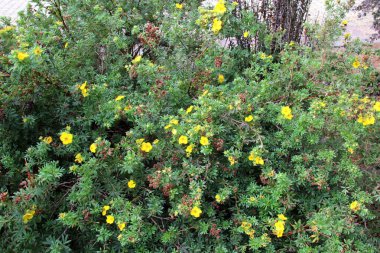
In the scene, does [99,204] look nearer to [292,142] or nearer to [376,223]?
[292,142]

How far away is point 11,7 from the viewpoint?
617 cm

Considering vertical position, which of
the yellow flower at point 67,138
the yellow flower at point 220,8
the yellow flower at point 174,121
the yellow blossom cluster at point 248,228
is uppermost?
the yellow flower at point 220,8

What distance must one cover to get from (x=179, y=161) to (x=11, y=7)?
5.57 metres

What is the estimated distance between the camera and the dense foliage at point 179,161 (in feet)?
A: 6.14

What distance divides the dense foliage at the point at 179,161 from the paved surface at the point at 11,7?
12.9 ft

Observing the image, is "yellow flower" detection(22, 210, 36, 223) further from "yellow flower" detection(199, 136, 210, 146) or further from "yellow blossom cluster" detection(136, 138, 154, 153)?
"yellow flower" detection(199, 136, 210, 146)

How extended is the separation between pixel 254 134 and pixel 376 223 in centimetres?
94

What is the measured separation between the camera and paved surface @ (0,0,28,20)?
5.93m

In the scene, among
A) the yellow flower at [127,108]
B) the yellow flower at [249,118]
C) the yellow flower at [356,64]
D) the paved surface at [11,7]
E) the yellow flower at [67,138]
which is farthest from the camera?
the paved surface at [11,7]

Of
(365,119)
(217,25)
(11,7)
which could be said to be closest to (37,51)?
(217,25)

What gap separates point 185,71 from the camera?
2.63 metres

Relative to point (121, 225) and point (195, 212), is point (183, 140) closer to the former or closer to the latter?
point (195, 212)

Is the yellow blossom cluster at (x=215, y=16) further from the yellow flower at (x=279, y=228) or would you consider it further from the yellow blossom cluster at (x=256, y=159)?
the yellow flower at (x=279, y=228)

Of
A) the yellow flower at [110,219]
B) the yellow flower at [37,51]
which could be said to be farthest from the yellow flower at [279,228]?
the yellow flower at [37,51]
